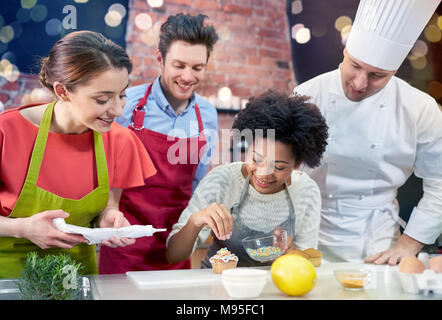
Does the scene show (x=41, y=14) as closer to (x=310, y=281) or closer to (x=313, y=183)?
→ (x=313, y=183)

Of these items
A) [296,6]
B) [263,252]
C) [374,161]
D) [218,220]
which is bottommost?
[263,252]

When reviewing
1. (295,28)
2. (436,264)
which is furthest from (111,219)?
(295,28)

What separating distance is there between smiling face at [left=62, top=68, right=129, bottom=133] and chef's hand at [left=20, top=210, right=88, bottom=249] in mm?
381

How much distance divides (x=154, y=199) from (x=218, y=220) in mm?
468

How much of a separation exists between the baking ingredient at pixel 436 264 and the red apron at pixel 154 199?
1041 millimetres

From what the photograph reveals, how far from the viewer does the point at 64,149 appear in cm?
192

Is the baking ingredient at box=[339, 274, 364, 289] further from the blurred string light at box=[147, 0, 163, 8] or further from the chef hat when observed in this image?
the blurred string light at box=[147, 0, 163, 8]

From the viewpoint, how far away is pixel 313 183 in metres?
2.28

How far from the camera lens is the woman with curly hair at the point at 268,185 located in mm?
2092

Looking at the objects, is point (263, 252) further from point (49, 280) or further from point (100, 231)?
point (49, 280)

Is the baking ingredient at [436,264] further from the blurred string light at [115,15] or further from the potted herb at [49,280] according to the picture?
the blurred string light at [115,15]

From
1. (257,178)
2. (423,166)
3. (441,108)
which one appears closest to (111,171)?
(257,178)

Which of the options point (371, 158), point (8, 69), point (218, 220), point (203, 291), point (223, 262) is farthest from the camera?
point (371, 158)
